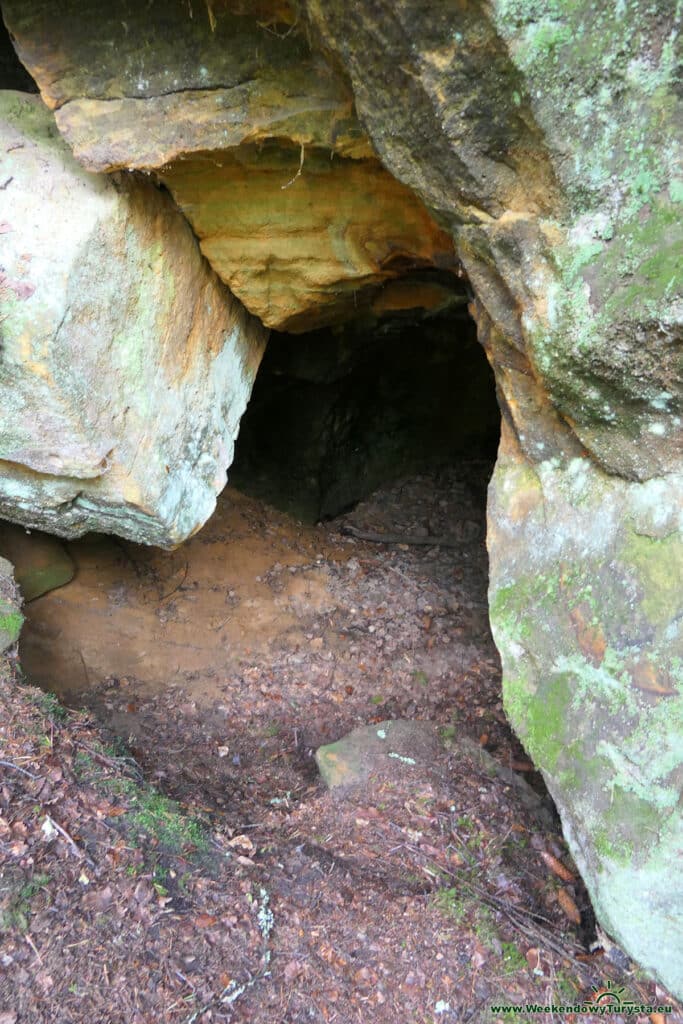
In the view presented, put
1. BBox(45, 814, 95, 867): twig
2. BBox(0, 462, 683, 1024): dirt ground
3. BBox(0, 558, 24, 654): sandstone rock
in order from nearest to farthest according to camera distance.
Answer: BBox(0, 462, 683, 1024): dirt ground → BBox(45, 814, 95, 867): twig → BBox(0, 558, 24, 654): sandstone rock

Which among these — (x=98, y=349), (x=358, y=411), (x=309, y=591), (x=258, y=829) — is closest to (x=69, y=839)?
(x=258, y=829)

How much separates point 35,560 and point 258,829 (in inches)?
103

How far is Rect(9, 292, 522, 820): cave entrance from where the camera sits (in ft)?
14.6

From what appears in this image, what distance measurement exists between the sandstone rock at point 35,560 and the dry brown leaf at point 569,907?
370 cm

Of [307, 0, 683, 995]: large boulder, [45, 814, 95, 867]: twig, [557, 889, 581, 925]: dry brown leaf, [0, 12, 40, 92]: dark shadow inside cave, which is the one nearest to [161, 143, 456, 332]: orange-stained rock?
[307, 0, 683, 995]: large boulder

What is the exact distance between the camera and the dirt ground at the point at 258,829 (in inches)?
101

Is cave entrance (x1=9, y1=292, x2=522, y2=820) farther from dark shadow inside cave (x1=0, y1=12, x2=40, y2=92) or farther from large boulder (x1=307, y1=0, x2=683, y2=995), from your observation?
dark shadow inside cave (x1=0, y1=12, x2=40, y2=92)

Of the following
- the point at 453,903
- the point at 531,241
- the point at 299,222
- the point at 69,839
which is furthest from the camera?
the point at 299,222

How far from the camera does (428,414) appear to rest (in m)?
7.78

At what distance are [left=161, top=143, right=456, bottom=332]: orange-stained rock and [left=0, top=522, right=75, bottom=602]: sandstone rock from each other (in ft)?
7.41

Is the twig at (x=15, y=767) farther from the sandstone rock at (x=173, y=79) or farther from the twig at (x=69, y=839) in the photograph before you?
the sandstone rock at (x=173, y=79)

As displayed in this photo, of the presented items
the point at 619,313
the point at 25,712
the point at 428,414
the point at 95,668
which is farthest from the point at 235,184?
the point at 428,414

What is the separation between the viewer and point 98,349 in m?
3.27

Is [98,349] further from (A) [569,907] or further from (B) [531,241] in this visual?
(A) [569,907]
